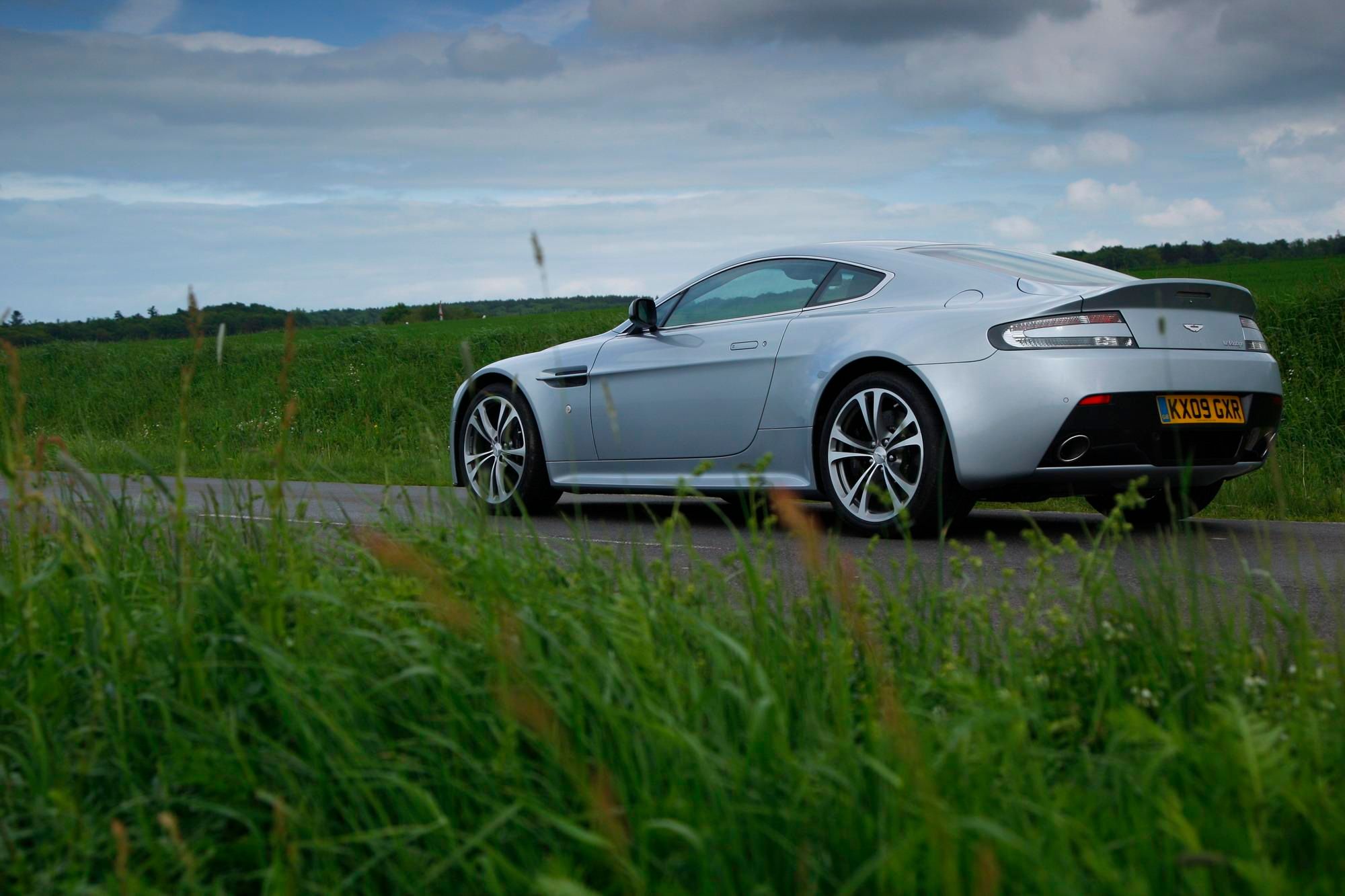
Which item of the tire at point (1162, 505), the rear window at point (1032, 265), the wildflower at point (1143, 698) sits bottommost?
Result: the tire at point (1162, 505)

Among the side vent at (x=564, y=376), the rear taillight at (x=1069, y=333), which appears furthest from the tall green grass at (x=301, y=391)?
the rear taillight at (x=1069, y=333)

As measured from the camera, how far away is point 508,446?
8500 millimetres

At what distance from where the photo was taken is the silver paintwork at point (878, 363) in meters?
6.02

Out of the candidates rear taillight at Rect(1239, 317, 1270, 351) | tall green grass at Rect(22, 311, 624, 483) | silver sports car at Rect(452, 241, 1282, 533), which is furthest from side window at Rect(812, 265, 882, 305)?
tall green grass at Rect(22, 311, 624, 483)

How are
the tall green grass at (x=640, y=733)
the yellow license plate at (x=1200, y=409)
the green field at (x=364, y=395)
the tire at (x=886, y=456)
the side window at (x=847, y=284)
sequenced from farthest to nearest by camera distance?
1. the green field at (x=364, y=395)
2. the side window at (x=847, y=284)
3. the tire at (x=886, y=456)
4. the yellow license plate at (x=1200, y=409)
5. the tall green grass at (x=640, y=733)

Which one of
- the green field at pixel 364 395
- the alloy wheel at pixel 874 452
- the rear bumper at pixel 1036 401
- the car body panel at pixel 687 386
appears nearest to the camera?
the rear bumper at pixel 1036 401

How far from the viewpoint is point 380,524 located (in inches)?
154

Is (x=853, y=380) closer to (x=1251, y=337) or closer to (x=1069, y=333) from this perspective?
(x=1069, y=333)

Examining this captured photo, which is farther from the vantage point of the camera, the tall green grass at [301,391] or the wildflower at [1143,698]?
the tall green grass at [301,391]

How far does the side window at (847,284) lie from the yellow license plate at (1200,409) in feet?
5.17

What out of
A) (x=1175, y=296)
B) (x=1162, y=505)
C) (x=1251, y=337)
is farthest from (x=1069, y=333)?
(x=1162, y=505)

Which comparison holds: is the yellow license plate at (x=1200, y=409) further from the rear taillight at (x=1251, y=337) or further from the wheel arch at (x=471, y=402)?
the wheel arch at (x=471, y=402)

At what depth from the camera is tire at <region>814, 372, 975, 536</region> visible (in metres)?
6.21

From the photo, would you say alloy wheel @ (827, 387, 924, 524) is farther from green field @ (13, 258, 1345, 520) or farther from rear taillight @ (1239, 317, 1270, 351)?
rear taillight @ (1239, 317, 1270, 351)
